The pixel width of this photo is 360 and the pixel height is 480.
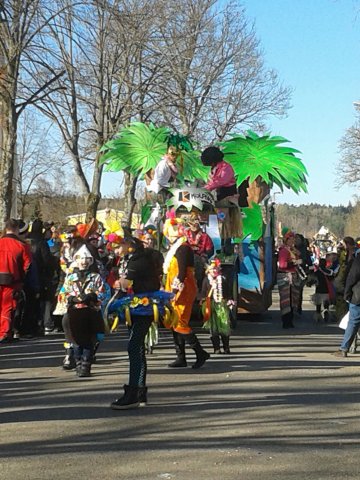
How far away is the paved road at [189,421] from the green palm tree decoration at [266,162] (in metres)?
6.84

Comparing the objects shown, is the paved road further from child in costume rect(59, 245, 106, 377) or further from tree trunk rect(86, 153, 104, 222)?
tree trunk rect(86, 153, 104, 222)

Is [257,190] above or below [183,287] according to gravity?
above

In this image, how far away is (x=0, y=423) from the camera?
8711 millimetres

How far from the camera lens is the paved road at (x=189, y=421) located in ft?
23.0

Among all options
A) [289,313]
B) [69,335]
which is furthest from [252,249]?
[69,335]

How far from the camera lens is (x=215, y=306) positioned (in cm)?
1367

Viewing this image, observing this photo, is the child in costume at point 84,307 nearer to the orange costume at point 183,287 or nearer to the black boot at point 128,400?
the orange costume at point 183,287

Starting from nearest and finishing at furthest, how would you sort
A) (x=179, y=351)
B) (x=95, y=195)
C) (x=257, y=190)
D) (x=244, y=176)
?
(x=179, y=351) < (x=244, y=176) < (x=257, y=190) < (x=95, y=195)

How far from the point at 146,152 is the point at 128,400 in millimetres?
11308

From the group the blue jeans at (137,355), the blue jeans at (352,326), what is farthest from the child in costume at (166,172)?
the blue jeans at (137,355)

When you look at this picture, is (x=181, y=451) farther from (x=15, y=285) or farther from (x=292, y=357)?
(x=15, y=285)

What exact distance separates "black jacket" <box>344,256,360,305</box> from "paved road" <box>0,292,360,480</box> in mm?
997

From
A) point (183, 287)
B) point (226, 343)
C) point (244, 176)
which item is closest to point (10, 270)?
point (226, 343)

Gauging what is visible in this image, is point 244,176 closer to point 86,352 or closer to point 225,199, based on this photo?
point 225,199
